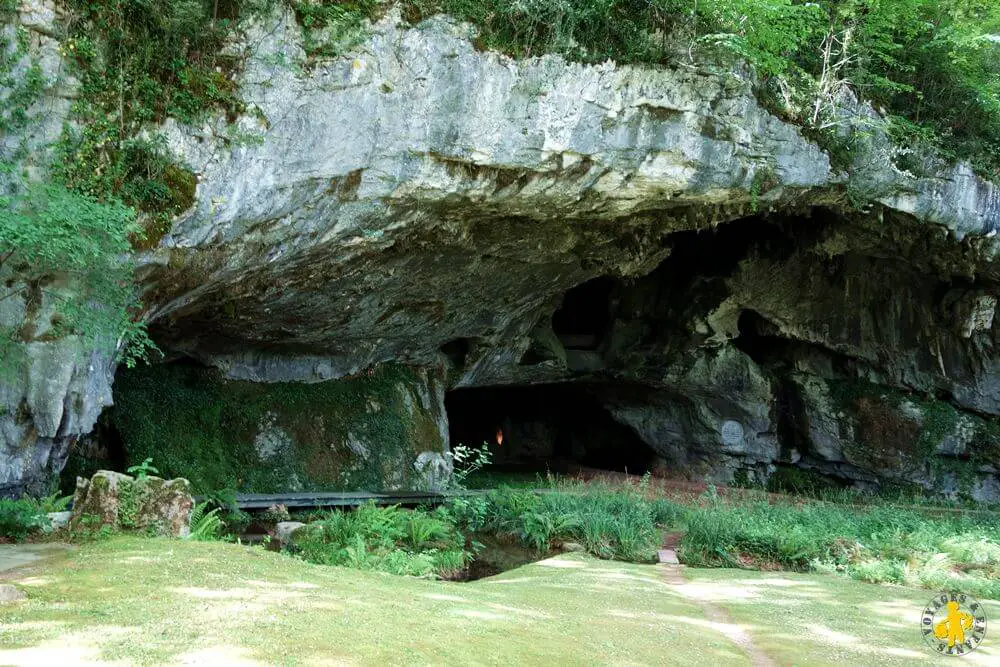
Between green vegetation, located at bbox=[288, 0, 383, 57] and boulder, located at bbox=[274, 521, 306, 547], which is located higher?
green vegetation, located at bbox=[288, 0, 383, 57]

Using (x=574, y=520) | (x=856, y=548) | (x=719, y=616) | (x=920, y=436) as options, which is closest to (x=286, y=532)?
(x=574, y=520)

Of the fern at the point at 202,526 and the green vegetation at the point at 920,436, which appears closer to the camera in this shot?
the fern at the point at 202,526

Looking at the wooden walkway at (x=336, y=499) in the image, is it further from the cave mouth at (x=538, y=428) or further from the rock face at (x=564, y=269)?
the cave mouth at (x=538, y=428)

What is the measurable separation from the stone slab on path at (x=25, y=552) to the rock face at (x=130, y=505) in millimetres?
387

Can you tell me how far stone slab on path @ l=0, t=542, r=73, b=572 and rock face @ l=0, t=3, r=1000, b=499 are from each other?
1.88 metres

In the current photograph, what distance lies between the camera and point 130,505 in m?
6.98

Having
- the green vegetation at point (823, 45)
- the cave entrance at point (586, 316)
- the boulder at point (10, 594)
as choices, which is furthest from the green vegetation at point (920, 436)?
the boulder at point (10, 594)

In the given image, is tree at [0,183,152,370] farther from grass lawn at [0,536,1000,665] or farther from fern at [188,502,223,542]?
grass lawn at [0,536,1000,665]

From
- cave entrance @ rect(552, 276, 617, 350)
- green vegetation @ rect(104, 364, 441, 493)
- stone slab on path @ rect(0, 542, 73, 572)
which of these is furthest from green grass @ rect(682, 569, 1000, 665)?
cave entrance @ rect(552, 276, 617, 350)

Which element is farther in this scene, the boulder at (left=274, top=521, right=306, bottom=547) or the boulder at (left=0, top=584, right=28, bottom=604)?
the boulder at (left=274, top=521, right=306, bottom=547)

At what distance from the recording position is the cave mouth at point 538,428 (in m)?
25.0

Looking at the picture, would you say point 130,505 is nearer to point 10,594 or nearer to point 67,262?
point 67,262

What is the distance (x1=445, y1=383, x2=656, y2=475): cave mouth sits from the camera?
25.0m

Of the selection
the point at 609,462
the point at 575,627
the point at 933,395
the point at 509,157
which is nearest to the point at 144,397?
the point at 509,157
